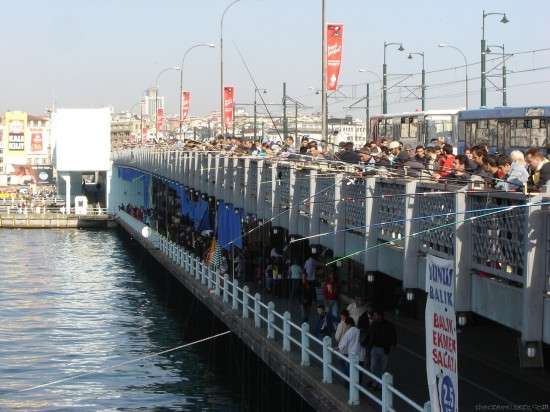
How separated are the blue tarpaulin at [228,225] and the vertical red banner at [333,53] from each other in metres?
8.71

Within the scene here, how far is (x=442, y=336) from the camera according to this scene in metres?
12.0

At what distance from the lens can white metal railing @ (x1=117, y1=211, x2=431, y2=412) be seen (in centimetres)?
1766

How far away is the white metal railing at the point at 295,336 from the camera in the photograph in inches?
695

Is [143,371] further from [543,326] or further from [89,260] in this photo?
[89,260]

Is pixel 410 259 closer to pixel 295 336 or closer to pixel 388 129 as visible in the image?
pixel 295 336

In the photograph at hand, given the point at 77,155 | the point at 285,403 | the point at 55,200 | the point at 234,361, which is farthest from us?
the point at 55,200

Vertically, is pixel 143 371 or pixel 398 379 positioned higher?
pixel 398 379

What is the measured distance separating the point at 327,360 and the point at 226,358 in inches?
473

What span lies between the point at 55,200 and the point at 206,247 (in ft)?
208

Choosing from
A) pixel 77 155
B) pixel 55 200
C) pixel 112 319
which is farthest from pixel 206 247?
pixel 55 200

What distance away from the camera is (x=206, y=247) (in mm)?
48469

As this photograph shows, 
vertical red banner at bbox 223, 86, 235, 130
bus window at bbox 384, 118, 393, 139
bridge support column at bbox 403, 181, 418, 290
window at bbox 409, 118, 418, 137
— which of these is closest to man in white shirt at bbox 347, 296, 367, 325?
→ bridge support column at bbox 403, 181, 418, 290

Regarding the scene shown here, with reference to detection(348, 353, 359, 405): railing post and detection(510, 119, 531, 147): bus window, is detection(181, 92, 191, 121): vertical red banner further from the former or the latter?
detection(348, 353, 359, 405): railing post

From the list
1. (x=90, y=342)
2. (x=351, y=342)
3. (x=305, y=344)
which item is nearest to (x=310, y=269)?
(x=305, y=344)
